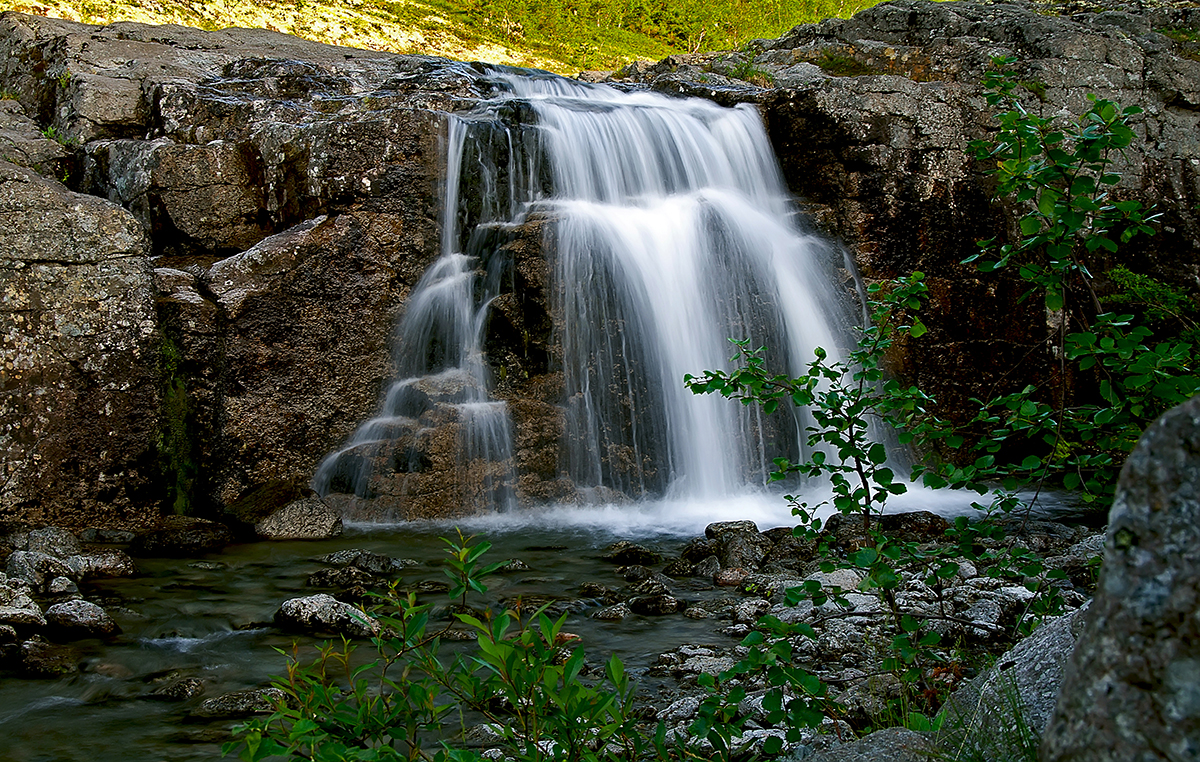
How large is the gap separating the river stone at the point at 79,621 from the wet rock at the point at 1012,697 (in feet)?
15.1

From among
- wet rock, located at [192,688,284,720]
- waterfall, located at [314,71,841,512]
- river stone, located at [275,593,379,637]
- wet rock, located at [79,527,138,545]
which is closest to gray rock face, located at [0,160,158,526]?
wet rock, located at [79,527,138,545]

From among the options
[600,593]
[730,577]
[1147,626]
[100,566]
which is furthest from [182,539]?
[1147,626]

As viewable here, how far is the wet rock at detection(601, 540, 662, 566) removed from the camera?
6469mm

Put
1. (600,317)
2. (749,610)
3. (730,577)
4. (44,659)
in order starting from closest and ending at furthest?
(44,659) → (749,610) → (730,577) → (600,317)

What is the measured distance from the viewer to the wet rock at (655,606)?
522 cm

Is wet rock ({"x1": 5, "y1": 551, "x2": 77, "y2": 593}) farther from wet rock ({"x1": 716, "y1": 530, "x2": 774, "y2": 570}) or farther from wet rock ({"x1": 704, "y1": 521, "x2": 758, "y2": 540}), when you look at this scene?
wet rock ({"x1": 704, "y1": 521, "x2": 758, "y2": 540})

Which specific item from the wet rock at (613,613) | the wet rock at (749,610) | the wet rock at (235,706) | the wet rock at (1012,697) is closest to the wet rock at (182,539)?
the wet rock at (235,706)

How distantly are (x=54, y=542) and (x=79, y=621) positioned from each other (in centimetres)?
187

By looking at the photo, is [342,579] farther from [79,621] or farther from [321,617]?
[79,621]

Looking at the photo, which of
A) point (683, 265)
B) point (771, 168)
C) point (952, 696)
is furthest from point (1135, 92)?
point (952, 696)

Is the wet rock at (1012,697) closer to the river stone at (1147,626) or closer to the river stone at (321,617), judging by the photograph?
the river stone at (1147,626)

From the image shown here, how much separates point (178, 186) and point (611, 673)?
8.70m

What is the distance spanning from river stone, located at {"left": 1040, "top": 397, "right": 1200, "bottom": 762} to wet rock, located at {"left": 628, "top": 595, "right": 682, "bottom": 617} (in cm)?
416

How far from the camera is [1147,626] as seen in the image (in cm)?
109
